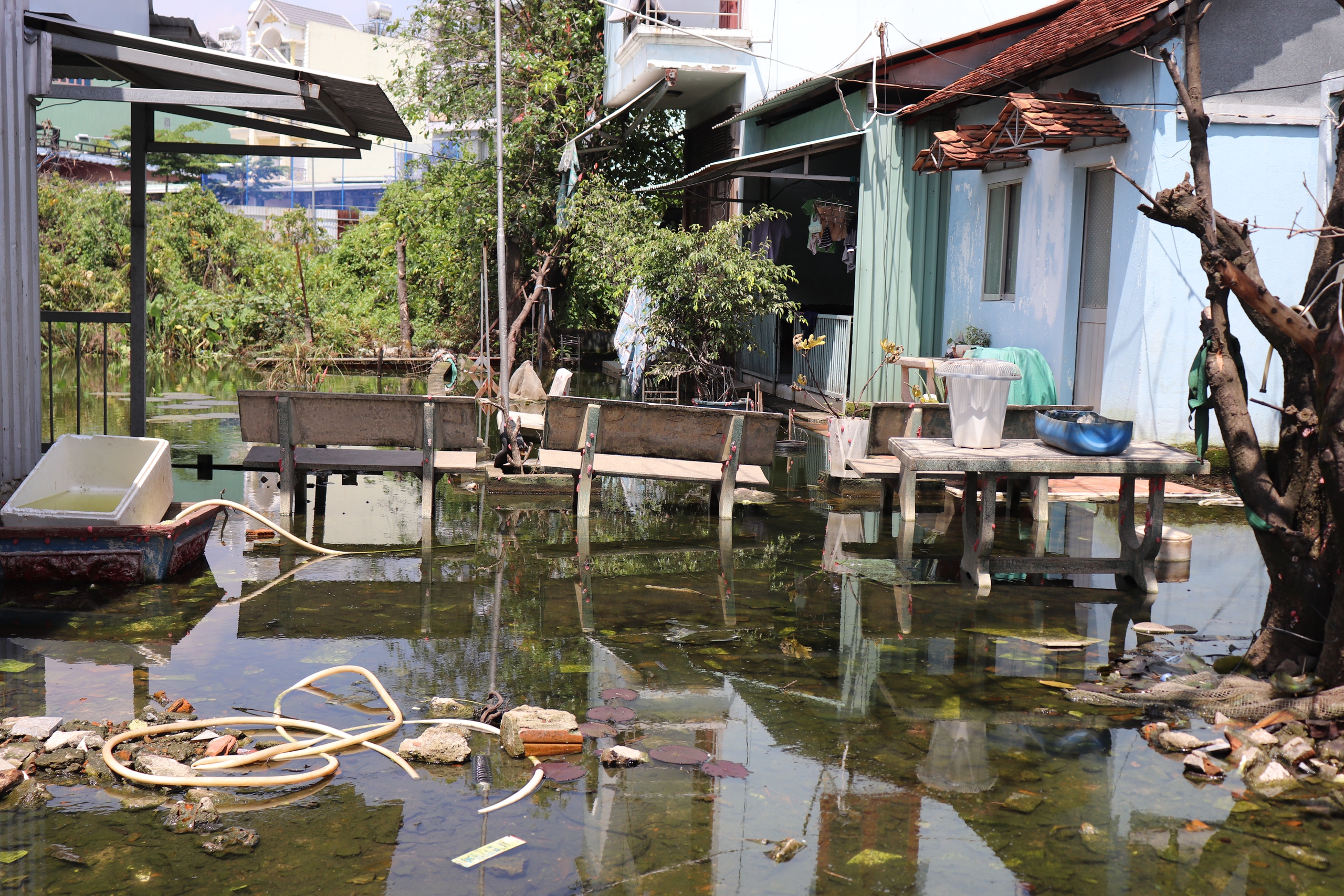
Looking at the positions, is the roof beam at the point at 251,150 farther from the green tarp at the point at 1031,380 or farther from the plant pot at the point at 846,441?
the green tarp at the point at 1031,380

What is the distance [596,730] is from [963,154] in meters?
9.63

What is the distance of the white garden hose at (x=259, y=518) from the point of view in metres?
7.42

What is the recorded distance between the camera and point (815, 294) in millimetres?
22188

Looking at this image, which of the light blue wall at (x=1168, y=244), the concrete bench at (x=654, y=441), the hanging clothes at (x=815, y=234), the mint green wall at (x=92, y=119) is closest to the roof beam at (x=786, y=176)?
the hanging clothes at (x=815, y=234)

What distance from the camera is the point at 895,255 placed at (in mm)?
15203

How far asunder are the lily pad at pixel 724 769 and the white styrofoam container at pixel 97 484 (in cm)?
422

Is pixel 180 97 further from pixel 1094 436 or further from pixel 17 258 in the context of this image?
pixel 1094 436

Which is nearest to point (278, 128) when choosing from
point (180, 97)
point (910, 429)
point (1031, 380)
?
point (180, 97)

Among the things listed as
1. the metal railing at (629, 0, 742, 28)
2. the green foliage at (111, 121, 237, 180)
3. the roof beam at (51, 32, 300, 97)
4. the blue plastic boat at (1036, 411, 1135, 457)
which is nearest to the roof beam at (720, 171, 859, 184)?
the metal railing at (629, 0, 742, 28)

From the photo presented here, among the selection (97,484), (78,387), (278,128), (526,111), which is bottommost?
(97,484)

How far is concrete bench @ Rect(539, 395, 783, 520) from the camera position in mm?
9070

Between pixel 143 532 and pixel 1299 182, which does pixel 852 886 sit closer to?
pixel 143 532

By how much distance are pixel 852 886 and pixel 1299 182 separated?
32.5 ft

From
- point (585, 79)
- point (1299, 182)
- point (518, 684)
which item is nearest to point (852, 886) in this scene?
point (518, 684)
